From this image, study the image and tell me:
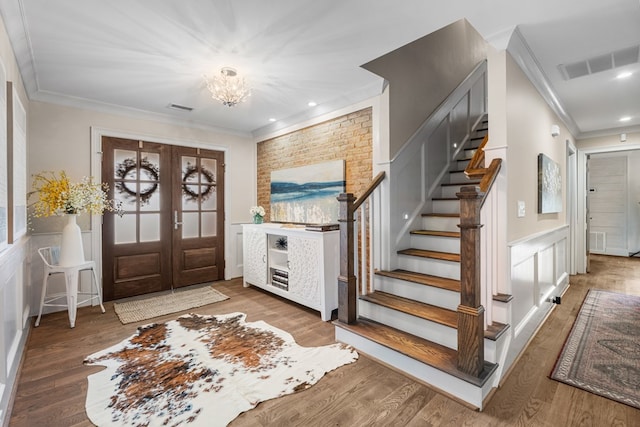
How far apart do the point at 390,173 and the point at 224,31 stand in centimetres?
186

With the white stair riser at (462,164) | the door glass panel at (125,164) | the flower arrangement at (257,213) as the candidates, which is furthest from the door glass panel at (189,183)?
the white stair riser at (462,164)

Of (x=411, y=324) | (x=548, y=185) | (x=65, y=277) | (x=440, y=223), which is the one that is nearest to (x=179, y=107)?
(x=65, y=277)

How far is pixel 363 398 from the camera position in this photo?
1.97m

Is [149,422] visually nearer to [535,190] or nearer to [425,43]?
[535,190]

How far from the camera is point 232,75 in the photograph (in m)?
2.96

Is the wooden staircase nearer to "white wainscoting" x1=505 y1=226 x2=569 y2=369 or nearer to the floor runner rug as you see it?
"white wainscoting" x1=505 y1=226 x2=569 y2=369

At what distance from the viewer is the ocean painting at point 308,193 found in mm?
3881

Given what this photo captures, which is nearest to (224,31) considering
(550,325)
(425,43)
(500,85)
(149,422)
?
A: (500,85)

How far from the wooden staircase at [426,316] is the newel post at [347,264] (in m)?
0.10

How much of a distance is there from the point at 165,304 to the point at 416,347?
309 cm

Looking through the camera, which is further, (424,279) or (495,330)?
(424,279)

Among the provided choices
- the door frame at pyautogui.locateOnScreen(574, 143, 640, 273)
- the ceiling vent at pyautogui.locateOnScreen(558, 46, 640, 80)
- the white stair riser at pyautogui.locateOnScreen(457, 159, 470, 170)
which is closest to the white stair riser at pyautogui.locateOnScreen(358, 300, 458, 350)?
the white stair riser at pyautogui.locateOnScreen(457, 159, 470, 170)

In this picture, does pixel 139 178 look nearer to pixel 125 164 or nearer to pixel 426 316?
pixel 125 164

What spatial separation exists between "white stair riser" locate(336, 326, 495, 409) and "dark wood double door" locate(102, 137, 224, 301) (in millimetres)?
2976
